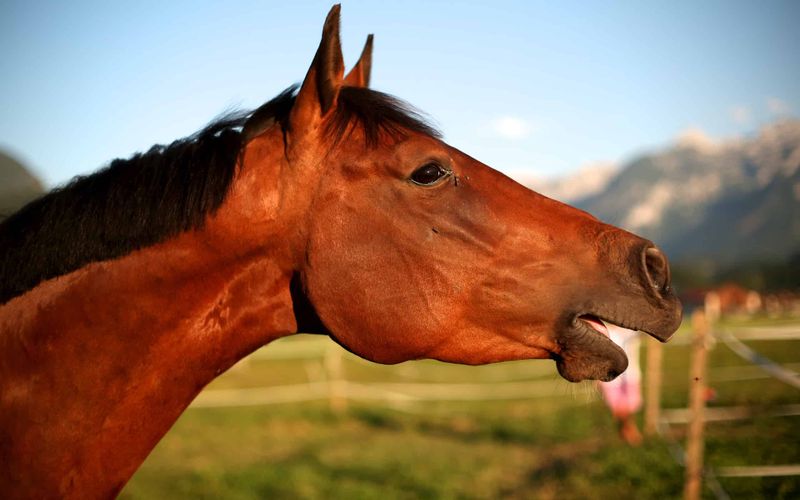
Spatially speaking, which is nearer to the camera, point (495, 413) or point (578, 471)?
point (578, 471)

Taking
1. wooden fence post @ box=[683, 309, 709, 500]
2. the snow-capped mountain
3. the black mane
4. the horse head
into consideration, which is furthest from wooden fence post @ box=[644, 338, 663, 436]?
the snow-capped mountain

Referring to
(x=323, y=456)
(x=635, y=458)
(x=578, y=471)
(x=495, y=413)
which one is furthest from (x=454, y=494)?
(x=495, y=413)

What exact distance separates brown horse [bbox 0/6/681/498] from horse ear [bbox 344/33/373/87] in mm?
576

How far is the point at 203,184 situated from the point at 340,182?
0.48 metres

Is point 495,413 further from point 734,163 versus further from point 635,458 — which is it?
point 734,163

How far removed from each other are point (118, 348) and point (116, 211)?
0.46 m

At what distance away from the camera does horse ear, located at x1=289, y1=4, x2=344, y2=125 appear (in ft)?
6.68

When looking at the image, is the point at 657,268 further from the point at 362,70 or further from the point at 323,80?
the point at 362,70

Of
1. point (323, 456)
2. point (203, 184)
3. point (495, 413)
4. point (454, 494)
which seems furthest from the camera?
point (495, 413)

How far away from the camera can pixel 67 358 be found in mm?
1999

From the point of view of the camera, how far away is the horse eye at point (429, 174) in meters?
2.21

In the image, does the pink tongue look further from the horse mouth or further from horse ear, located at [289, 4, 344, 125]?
horse ear, located at [289, 4, 344, 125]

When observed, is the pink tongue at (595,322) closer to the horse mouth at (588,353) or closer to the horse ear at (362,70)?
the horse mouth at (588,353)

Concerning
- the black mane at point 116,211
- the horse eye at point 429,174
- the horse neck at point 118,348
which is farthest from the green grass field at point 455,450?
the black mane at point 116,211
